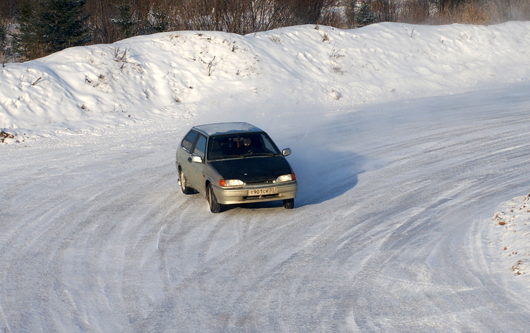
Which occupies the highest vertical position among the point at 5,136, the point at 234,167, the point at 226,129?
the point at 226,129

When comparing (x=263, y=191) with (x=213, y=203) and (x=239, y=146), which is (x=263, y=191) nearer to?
(x=213, y=203)

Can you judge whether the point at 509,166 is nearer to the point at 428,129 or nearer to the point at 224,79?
the point at 428,129

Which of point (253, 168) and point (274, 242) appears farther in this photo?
point (253, 168)

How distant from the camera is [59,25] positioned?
2950 centimetres

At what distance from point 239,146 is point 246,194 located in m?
1.56

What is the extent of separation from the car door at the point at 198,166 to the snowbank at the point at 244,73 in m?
7.94

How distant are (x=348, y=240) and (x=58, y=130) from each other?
40.8 feet

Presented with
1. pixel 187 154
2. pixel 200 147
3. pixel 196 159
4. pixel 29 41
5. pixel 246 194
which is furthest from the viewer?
pixel 29 41

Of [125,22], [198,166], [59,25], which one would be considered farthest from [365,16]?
[198,166]

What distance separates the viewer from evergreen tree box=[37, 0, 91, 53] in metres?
29.2

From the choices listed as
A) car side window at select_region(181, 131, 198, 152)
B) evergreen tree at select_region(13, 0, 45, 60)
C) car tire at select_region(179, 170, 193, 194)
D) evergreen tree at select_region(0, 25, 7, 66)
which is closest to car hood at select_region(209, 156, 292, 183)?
car tire at select_region(179, 170, 193, 194)

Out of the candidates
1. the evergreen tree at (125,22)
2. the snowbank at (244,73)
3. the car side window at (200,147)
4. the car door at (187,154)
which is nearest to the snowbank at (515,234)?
the car side window at (200,147)

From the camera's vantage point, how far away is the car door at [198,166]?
567 inches

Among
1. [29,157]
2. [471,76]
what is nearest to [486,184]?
[29,157]
